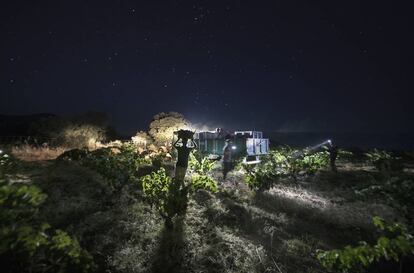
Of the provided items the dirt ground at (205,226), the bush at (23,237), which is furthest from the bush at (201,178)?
the bush at (23,237)

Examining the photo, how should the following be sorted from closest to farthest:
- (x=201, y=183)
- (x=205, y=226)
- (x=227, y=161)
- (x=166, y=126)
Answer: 1. (x=205, y=226)
2. (x=201, y=183)
3. (x=227, y=161)
4. (x=166, y=126)

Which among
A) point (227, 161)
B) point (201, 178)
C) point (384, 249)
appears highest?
point (384, 249)

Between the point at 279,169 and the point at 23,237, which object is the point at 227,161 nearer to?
the point at 279,169

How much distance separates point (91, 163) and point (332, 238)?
9.01 metres

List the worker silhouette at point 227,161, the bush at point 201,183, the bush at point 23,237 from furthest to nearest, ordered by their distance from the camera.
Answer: the worker silhouette at point 227,161, the bush at point 201,183, the bush at point 23,237

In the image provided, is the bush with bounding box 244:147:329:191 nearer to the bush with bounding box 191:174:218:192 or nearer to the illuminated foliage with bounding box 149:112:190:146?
the bush with bounding box 191:174:218:192

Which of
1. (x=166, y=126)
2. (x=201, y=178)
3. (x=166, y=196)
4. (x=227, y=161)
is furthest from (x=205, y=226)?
(x=166, y=126)

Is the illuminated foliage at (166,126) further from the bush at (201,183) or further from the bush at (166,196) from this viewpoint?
the bush at (166,196)

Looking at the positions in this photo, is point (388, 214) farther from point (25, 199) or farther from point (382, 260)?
point (25, 199)

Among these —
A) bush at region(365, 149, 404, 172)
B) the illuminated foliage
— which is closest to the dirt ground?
bush at region(365, 149, 404, 172)

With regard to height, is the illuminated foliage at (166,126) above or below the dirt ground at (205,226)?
above

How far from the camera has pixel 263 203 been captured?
35.4ft

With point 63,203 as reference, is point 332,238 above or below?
below

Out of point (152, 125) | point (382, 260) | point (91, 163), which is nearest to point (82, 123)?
point (152, 125)
